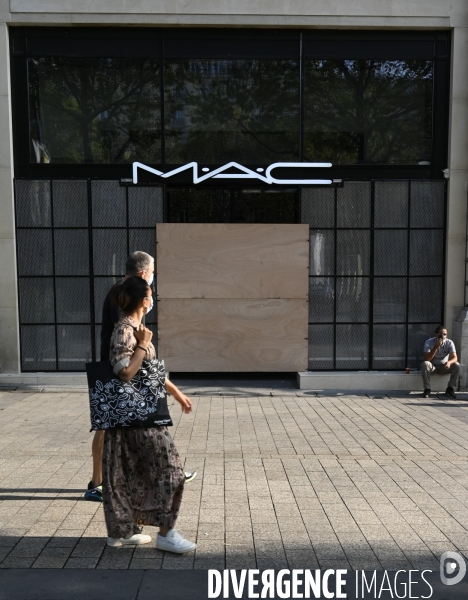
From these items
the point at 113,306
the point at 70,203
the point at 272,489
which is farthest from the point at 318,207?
the point at 113,306

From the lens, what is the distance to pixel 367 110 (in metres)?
11.0

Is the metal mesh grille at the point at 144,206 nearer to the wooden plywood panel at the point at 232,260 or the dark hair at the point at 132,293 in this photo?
the wooden plywood panel at the point at 232,260

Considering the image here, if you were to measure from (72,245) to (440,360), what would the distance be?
22.3 ft

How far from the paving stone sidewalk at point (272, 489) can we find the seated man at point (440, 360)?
51.9 inches

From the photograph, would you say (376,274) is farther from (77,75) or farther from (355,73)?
(77,75)

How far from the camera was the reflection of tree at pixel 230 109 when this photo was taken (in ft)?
35.5

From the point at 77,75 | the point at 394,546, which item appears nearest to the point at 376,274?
the point at 77,75

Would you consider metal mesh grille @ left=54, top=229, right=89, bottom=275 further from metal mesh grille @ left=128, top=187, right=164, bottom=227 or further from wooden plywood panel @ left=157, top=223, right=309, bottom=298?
wooden plywood panel @ left=157, top=223, right=309, bottom=298

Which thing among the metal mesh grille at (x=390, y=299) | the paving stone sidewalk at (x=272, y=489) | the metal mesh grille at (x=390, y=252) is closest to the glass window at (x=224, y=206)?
the metal mesh grille at (x=390, y=252)

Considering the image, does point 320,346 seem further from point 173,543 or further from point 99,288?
point 173,543

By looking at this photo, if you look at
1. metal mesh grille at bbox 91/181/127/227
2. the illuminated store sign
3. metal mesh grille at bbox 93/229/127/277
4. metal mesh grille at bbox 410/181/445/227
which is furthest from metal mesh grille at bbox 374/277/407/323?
metal mesh grille at bbox 91/181/127/227

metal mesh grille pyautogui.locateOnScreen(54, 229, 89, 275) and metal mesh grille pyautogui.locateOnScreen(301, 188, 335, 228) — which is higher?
metal mesh grille pyautogui.locateOnScreen(301, 188, 335, 228)

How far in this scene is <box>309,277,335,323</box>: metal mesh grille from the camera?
11062 mm

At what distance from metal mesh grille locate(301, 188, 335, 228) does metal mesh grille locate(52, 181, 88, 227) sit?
3.90 metres
